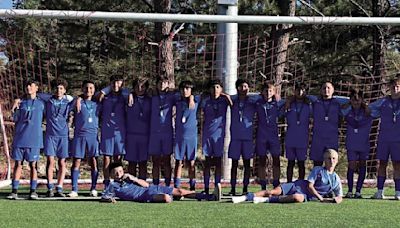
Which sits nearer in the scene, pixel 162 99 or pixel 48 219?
pixel 48 219

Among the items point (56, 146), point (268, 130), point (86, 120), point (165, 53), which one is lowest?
point (56, 146)

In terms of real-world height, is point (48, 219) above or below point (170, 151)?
below

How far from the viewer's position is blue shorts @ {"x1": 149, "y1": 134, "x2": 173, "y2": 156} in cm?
882

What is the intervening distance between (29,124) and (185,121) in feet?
7.37

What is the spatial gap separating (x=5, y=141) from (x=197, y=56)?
5.96 metres

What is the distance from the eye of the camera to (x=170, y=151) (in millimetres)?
8820

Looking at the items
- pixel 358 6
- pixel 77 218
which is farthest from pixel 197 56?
pixel 77 218

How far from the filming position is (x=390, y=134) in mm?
8539

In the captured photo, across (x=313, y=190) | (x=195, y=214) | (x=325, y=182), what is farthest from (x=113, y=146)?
(x=325, y=182)

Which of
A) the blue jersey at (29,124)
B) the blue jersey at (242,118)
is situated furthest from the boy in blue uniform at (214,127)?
the blue jersey at (29,124)

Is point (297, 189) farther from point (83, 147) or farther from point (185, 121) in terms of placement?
point (83, 147)

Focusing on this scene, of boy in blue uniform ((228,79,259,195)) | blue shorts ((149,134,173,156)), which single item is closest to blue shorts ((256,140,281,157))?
boy in blue uniform ((228,79,259,195))

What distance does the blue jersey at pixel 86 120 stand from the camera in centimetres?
877

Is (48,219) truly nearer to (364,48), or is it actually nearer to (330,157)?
(330,157)
